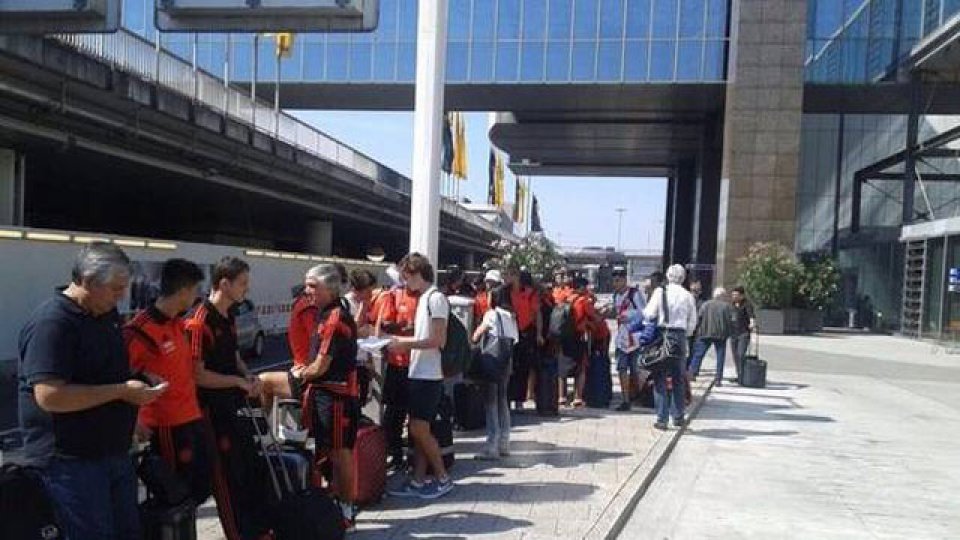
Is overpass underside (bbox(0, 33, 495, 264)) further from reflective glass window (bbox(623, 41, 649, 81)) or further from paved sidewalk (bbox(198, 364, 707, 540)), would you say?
paved sidewalk (bbox(198, 364, 707, 540))

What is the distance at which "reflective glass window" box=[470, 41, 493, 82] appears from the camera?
46.5m

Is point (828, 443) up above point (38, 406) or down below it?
below

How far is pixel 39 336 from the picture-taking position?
3346 millimetres

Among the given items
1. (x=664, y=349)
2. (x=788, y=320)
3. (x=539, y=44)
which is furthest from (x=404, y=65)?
(x=664, y=349)

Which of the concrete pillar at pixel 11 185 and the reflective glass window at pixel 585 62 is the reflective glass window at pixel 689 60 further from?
Result: the concrete pillar at pixel 11 185

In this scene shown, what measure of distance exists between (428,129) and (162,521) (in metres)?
6.18

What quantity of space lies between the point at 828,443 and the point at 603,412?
257 centimetres

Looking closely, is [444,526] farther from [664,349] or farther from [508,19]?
[508,19]

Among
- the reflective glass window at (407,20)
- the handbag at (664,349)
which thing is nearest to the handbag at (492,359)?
the handbag at (664,349)

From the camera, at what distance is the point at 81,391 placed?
3.36 m

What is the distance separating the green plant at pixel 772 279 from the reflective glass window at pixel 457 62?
19027mm

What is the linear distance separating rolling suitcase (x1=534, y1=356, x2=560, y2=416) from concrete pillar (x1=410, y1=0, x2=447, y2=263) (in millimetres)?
2078

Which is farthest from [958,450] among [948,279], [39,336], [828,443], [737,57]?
[737,57]

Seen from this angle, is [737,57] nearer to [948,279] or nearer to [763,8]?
[763,8]
